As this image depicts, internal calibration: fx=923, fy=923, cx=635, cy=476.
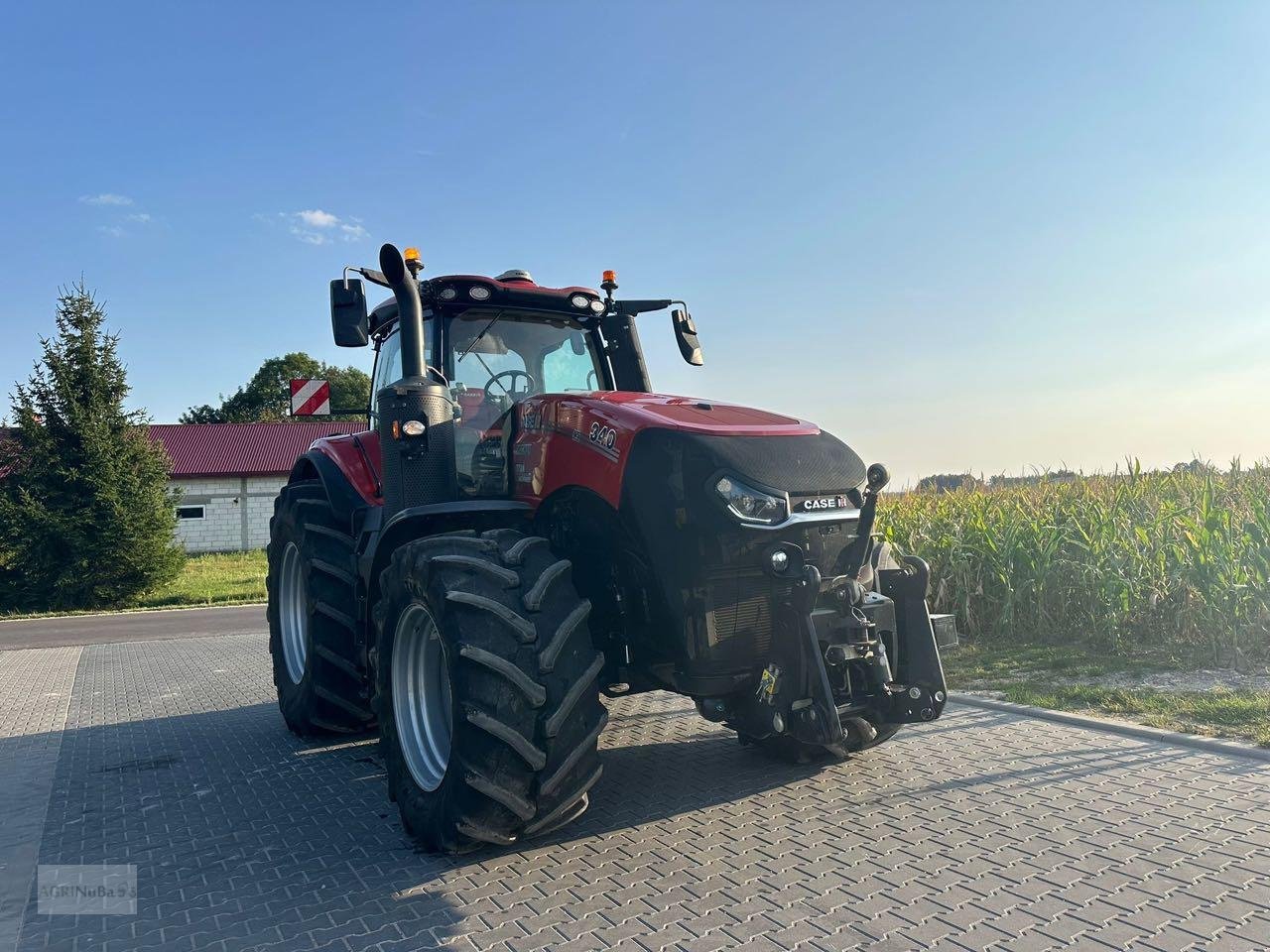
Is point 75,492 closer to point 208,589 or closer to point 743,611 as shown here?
point 208,589

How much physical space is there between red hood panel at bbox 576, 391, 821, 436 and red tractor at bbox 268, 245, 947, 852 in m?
0.02

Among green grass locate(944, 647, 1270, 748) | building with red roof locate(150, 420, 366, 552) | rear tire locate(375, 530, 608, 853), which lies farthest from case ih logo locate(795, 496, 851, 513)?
building with red roof locate(150, 420, 366, 552)

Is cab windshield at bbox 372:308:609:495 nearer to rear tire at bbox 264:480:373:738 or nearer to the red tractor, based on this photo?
the red tractor

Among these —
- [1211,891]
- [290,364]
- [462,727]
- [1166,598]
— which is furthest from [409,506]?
[290,364]

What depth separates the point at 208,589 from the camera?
19.8 meters

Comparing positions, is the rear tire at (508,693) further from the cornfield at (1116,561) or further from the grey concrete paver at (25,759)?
the cornfield at (1116,561)

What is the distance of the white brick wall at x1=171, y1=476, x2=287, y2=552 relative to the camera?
31344 millimetres

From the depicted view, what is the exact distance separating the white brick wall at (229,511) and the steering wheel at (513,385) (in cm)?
2853

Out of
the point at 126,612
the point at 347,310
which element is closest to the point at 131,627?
the point at 126,612

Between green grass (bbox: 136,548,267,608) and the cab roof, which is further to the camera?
green grass (bbox: 136,548,267,608)

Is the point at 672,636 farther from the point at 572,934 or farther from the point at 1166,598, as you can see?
the point at 1166,598

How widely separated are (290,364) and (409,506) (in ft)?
198

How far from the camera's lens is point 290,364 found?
60594 mm

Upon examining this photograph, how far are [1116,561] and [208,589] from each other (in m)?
17.8
